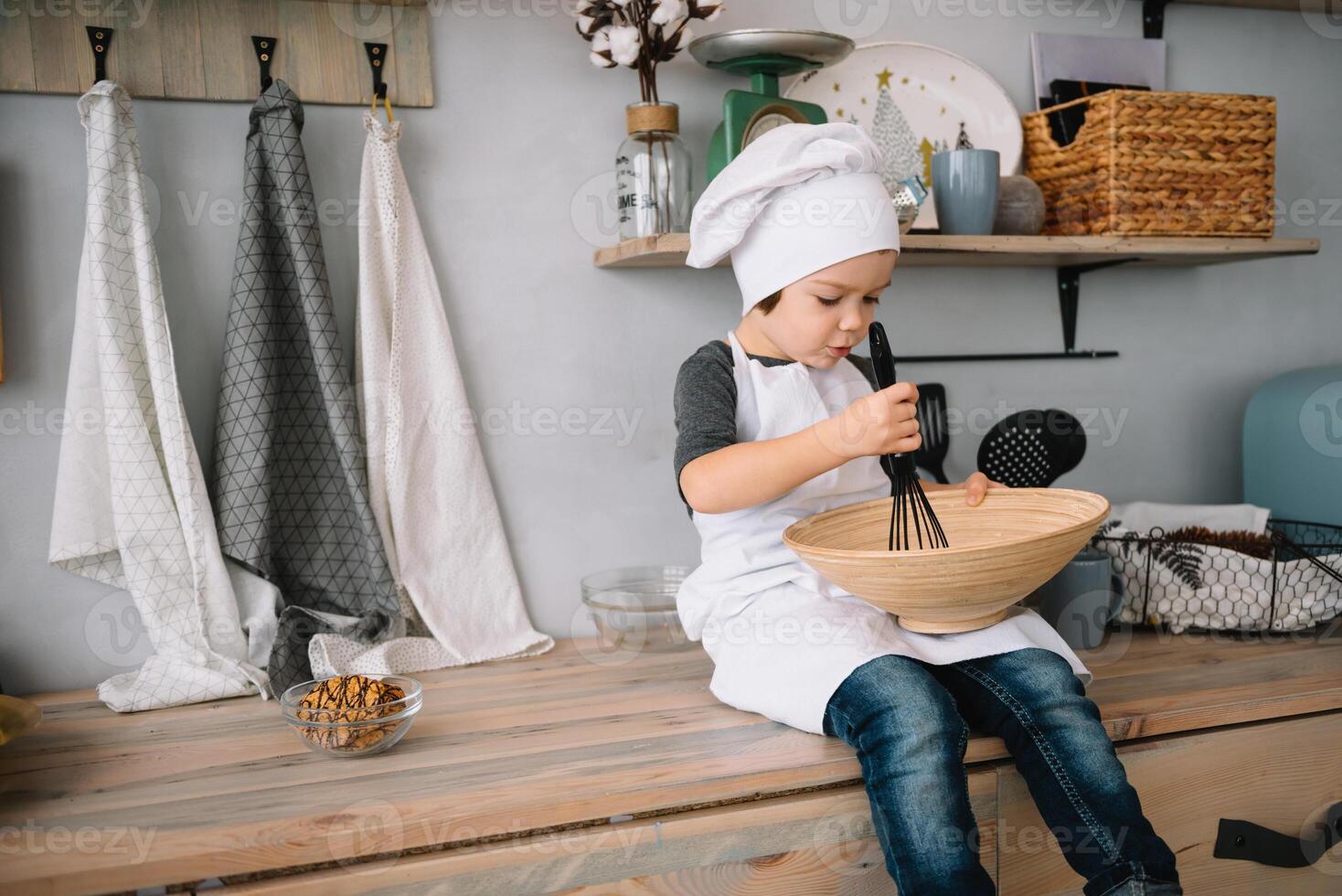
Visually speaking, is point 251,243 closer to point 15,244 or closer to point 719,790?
point 15,244

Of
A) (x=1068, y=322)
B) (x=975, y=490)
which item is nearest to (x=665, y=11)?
(x=975, y=490)

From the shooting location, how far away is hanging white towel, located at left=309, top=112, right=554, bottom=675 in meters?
1.23

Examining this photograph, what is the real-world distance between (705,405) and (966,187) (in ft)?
1.62

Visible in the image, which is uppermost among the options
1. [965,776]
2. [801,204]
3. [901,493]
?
[801,204]

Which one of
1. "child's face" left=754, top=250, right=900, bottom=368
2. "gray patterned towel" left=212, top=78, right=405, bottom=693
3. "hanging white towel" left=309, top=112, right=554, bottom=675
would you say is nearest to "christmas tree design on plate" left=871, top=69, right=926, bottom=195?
"child's face" left=754, top=250, right=900, bottom=368

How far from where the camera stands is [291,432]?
1.21 metres

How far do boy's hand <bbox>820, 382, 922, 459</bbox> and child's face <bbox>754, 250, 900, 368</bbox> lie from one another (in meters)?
0.14

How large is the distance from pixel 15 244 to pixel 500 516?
0.63 m

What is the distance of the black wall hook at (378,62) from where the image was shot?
1241 millimetres

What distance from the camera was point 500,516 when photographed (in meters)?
1.33

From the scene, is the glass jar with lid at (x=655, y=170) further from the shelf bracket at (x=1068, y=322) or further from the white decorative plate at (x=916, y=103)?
the shelf bracket at (x=1068, y=322)

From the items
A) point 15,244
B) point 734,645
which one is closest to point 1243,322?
point 734,645

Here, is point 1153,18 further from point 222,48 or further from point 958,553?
point 222,48

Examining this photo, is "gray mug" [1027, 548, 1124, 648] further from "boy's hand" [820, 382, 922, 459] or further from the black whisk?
"boy's hand" [820, 382, 922, 459]
